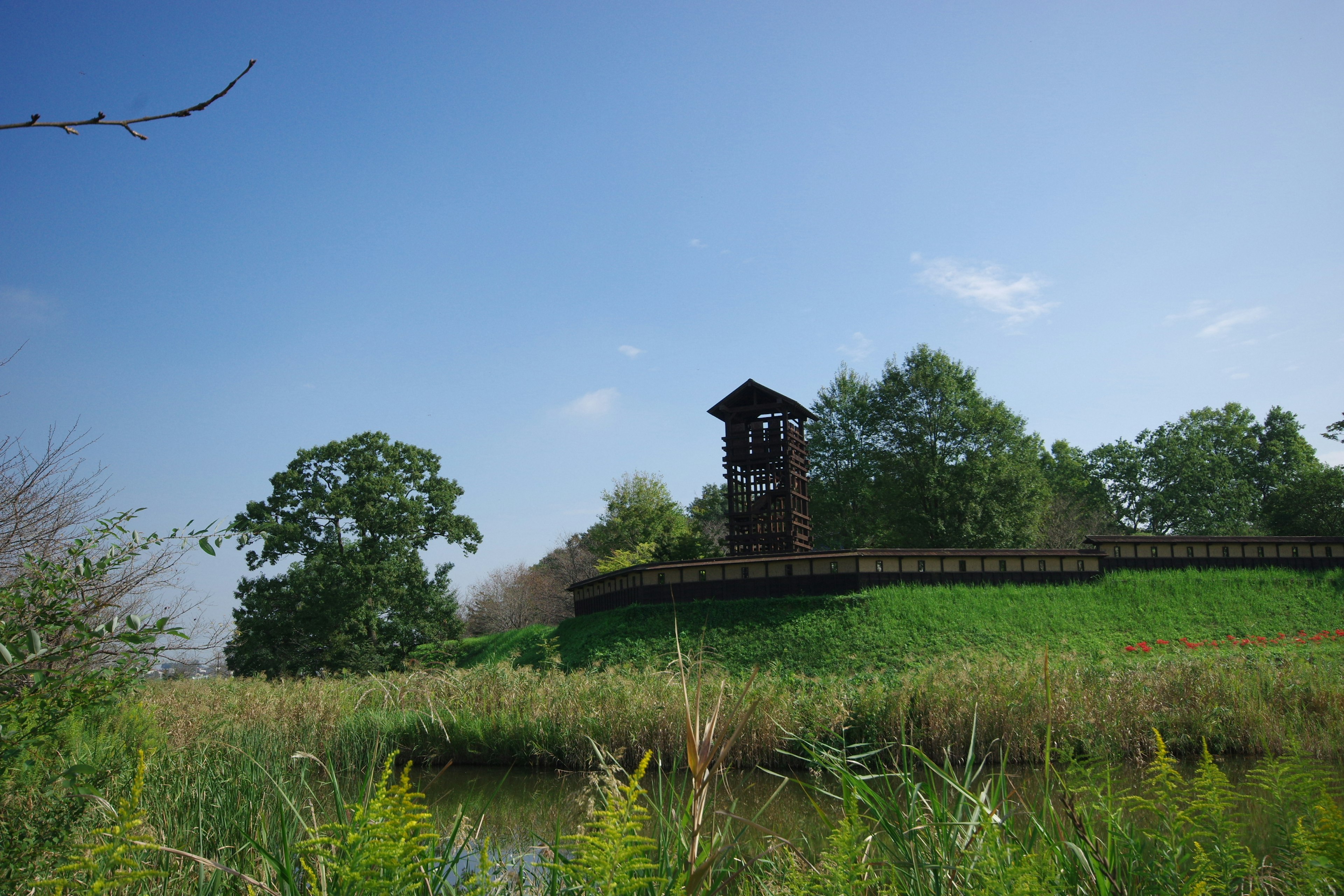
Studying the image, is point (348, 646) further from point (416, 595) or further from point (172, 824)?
point (172, 824)

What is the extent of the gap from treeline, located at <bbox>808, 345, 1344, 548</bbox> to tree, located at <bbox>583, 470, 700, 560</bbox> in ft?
23.6

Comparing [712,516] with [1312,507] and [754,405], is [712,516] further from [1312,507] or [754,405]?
[1312,507]

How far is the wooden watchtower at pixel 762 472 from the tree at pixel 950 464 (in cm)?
683

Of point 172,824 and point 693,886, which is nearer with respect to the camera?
point 693,886

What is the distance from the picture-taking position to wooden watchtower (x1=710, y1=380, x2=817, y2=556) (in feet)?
89.1

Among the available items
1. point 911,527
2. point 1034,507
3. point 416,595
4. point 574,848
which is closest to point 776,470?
point 911,527

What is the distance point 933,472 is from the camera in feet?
107

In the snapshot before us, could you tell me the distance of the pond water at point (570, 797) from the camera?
7.00m

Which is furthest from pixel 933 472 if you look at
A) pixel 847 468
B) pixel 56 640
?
pixel 56 640

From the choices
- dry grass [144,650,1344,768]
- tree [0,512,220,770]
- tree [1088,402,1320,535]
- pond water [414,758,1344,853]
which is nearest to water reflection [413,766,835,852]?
pond water [414,758,1344,853]

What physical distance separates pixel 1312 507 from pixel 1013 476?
12860 millimetres

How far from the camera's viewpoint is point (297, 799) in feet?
17.4

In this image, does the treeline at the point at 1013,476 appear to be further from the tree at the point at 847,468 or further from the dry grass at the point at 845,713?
the dry grass at the point at 845,713

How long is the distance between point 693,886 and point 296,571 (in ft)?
99.7
